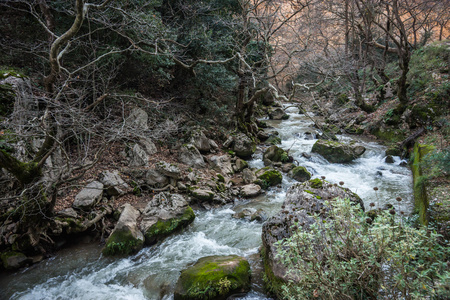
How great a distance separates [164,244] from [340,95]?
18.1 meters

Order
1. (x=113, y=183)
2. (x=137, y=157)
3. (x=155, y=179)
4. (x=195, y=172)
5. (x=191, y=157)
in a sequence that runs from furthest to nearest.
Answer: (x=191, y=157) → (x=195, y=172) → (x=137, y=157) → (x=155, y=179) → (x=113, y=183)

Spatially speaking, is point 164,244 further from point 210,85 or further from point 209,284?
point 210,85

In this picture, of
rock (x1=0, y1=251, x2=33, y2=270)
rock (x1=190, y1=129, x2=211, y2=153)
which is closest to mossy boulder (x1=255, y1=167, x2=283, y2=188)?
rock (x1=190, y1=129, x2=211, y2=153)

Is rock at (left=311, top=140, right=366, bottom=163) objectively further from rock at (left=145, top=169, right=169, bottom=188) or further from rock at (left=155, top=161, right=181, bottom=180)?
rock at (left=145, top=169, right=169, bottom=188)

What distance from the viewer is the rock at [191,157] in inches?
343

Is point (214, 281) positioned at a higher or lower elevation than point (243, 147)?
lower

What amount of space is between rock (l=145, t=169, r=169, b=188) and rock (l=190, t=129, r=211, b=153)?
7.73 feet

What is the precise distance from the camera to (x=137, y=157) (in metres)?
7.66

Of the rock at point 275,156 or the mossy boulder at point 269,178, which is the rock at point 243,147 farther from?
the mossy boulder at point 269,178

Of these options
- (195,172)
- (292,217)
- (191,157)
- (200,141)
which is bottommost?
(292,217)

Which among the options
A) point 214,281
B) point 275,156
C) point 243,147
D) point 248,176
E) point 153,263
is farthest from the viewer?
point 243,147

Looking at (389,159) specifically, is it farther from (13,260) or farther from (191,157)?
(13,260)

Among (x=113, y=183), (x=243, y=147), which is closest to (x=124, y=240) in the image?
(x=113, y=183)

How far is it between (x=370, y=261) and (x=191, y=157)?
7146 mm
